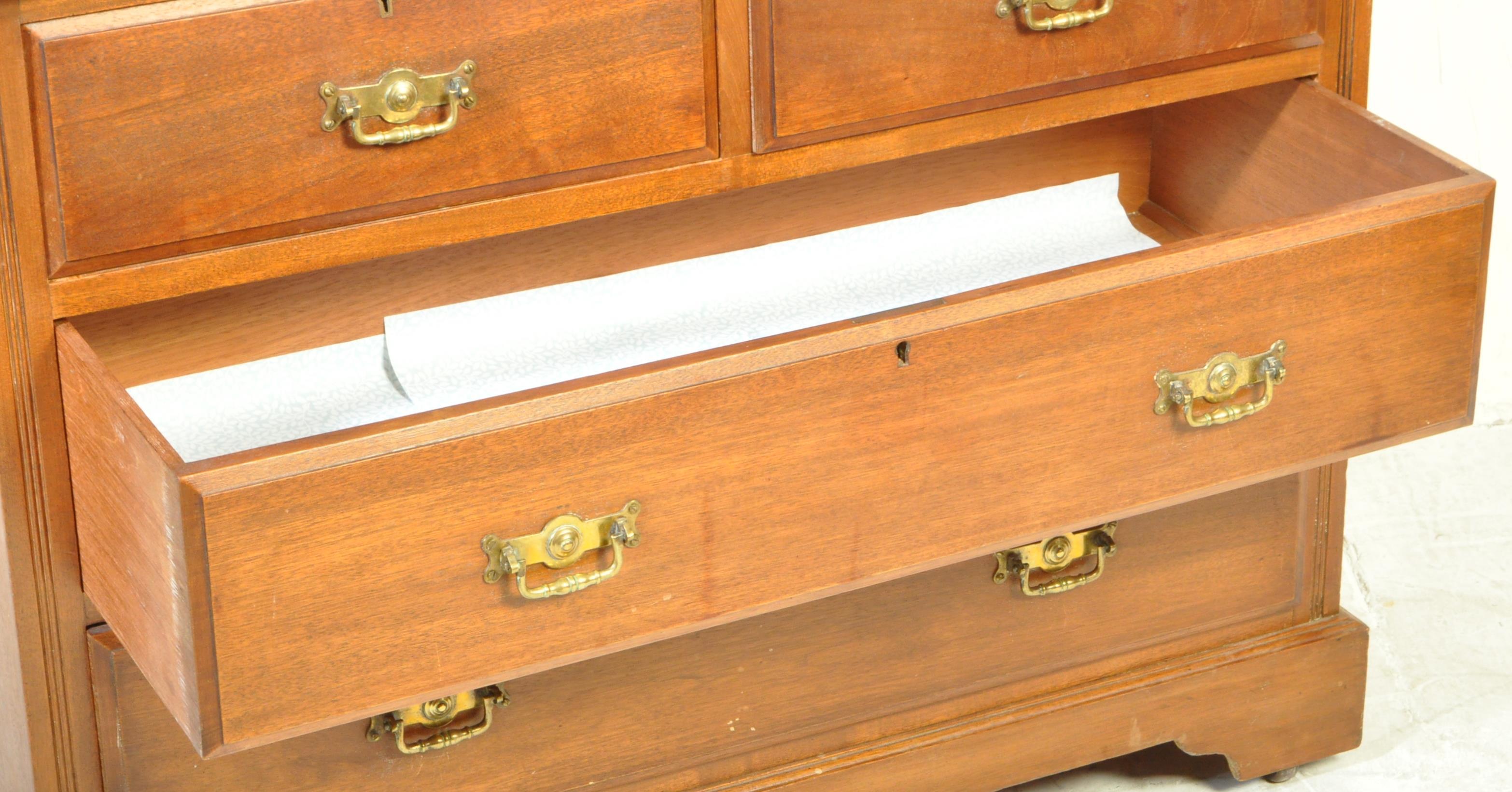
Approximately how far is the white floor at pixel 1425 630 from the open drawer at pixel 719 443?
0.51 metres

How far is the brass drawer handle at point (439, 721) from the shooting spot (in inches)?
60.6

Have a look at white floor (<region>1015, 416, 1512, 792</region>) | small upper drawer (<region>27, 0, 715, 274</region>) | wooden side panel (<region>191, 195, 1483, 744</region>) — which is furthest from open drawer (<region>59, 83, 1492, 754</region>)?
white floor (<region>1015, 416, 1512, 792</region>)

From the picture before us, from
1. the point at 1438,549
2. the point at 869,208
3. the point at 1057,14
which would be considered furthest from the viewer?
the point at 1438,549

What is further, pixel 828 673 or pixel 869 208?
pixel 869 208

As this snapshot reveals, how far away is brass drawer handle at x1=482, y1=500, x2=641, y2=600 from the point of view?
129cm

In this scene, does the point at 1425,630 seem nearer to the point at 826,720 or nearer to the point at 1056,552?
the point at 1056,552

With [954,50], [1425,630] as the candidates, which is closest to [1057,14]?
[954,50]

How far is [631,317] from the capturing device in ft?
5.58

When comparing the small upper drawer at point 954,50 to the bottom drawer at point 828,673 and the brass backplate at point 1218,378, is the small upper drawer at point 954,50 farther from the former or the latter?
the bottom drawer at point 828,673

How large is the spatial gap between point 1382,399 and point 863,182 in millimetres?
486

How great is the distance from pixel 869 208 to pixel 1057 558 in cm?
34

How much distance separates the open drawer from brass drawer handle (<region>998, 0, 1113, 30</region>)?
23 centimetres

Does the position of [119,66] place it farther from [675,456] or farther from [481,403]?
[675,456]

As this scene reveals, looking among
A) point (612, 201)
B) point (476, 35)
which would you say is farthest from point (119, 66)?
point (612, 201)
